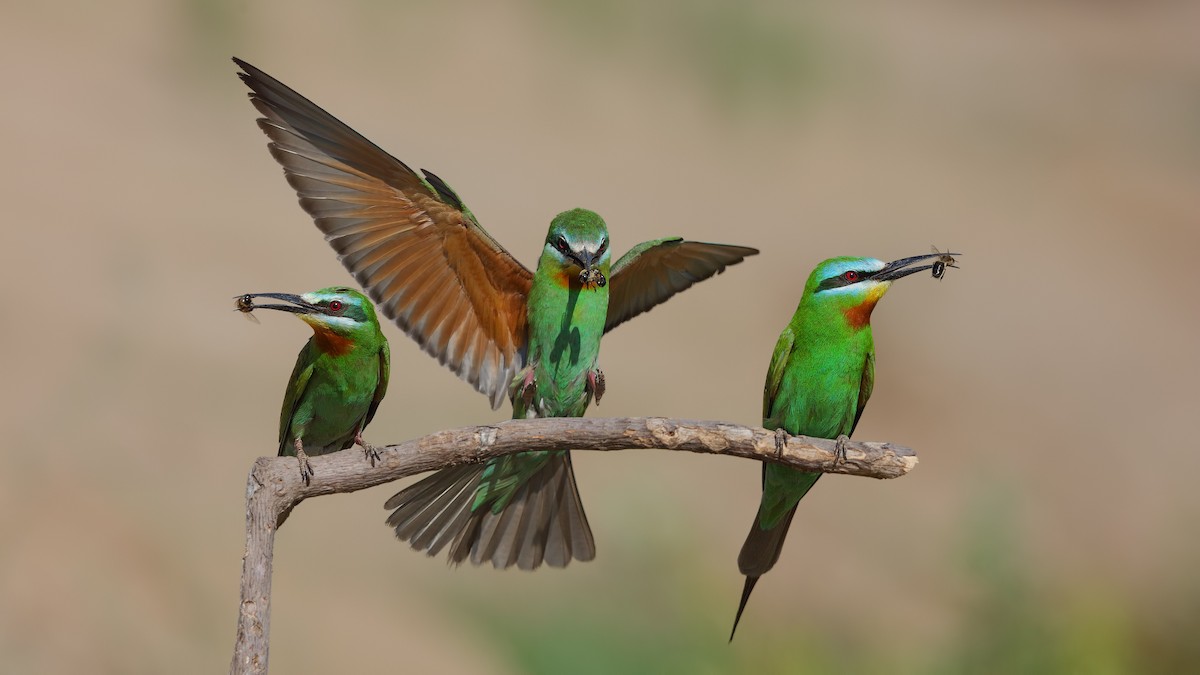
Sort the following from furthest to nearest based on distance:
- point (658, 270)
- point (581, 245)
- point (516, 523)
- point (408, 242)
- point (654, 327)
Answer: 1. point (654, 327)
2. point (658, 270)
3. point (516, 523)
4. point (408, 242)
5. point (581, 245)

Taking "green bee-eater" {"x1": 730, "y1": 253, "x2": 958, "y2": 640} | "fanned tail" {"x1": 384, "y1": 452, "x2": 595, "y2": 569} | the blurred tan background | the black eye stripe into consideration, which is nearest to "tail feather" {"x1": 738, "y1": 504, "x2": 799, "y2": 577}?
"green bee-eater" {"x1": 730, "y1": 253, "x2": 958, "y2": 640}

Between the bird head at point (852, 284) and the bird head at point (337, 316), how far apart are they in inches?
35.4

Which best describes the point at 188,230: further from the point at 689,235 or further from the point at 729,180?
the point at 729,180

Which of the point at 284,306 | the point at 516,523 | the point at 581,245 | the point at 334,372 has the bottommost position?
the point at 516,523

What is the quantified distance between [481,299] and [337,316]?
0.35 m

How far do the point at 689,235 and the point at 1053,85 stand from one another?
15.8ft

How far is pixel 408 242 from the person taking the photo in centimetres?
271

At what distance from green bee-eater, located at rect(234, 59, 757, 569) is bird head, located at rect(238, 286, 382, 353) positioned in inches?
1.8

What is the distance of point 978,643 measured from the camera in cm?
480

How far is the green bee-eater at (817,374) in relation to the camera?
2598 mm

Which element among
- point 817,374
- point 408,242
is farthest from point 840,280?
point 408,242

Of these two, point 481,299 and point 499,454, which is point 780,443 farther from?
point 481,299

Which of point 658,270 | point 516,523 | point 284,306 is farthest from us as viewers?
Answer: point 658,270

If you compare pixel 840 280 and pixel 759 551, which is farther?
pixel 759 551
